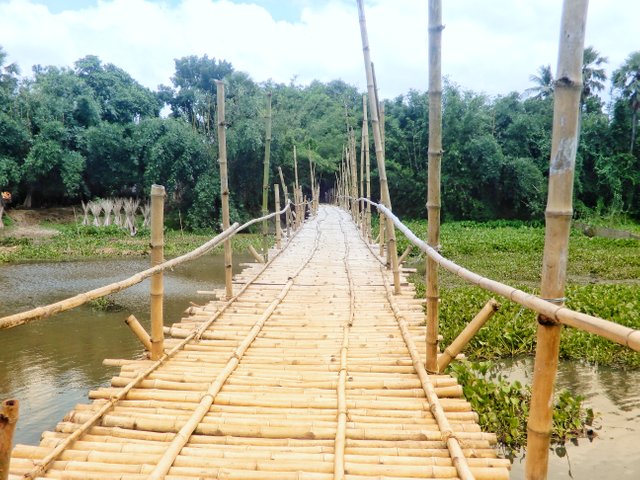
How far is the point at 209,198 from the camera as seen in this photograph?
69.0ft

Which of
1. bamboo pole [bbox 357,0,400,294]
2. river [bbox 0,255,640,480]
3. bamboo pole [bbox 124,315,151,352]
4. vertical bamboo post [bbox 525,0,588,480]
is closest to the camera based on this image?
vertical bamboo post [bbox 525,0,588,480]

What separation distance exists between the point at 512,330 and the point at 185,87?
21946 millimetres

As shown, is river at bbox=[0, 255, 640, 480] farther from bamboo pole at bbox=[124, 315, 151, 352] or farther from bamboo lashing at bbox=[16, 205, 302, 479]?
bamboo pole at bbox=[124, 315, 151, 352]

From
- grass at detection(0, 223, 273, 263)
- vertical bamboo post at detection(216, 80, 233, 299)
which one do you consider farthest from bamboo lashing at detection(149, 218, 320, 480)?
grass at detection(0, 223, 273, 263)

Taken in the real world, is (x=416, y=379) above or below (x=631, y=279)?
above

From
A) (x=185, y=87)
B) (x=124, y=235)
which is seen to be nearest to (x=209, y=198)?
(x=124, y=235)

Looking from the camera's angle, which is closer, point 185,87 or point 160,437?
point 160,437

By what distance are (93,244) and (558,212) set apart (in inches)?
Answer: 704

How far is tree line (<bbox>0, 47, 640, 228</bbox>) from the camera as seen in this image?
68.4 ft

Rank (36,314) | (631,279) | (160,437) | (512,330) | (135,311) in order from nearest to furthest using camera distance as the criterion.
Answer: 1. (36,314)
2. (160,437)
3. (512,330)
4. (135,311)
5. (631,279)

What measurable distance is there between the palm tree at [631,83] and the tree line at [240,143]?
0.04 m

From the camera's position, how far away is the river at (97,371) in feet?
14.2

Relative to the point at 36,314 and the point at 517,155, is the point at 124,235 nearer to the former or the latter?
the point at 517,155

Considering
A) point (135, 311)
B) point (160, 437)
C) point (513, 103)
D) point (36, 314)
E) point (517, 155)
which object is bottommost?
point (135, 311)
